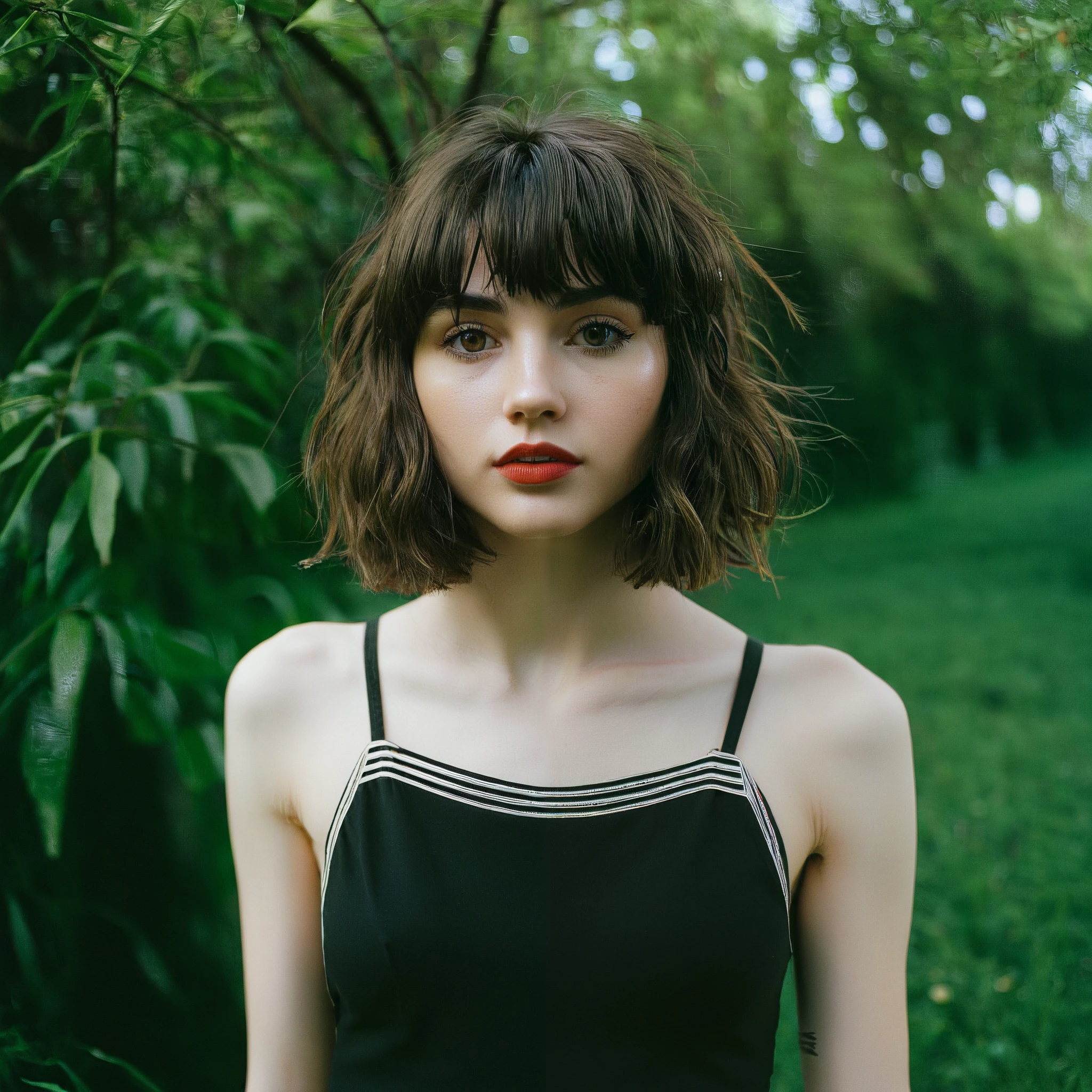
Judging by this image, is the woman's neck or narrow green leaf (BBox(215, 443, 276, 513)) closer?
the woman's neck

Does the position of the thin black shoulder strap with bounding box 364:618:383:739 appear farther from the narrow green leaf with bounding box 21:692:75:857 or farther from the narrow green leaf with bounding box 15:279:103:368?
the narrow green leaf with bounding box 15:279:103:368

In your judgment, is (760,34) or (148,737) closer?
(148,737)

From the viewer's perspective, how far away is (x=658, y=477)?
1.03 meters

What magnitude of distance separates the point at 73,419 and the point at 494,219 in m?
0.68

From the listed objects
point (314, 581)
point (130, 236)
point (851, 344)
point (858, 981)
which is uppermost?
point (851, 344)

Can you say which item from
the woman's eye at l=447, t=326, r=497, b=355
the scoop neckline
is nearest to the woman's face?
the woman's eye at l=447, t=326, r=497, b=355

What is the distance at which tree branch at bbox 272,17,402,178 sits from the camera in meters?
1.34

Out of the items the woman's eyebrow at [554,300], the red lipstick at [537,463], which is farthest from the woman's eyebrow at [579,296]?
the red lipstick at [537,463]

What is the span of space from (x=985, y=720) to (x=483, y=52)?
2.26m

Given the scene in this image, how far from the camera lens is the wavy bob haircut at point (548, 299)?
942 mm

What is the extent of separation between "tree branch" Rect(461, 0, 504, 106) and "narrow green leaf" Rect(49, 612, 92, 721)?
2.72 feet

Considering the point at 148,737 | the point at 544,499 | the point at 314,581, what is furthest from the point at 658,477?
the point at 314,581

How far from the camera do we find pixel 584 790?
102cm

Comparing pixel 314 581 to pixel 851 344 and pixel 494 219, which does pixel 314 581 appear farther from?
pixel 851 344
